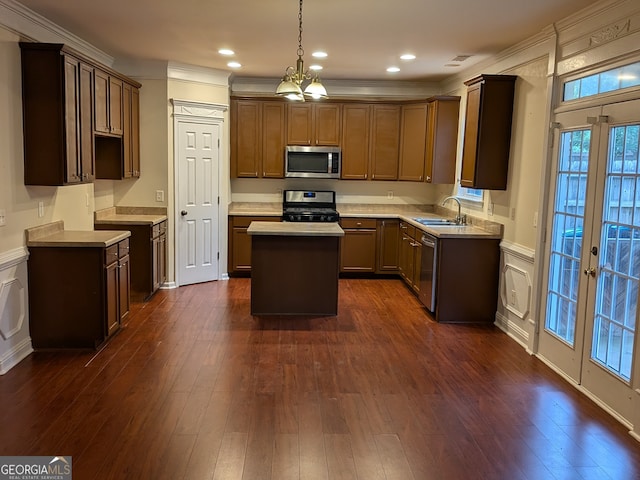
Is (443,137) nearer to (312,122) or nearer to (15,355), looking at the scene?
(312,122)

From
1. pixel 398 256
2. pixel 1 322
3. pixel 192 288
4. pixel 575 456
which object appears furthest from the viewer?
pixel 398 256

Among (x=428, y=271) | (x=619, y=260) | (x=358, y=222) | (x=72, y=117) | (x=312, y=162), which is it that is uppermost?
(x=72, y=117)

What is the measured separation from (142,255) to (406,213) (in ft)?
12.2

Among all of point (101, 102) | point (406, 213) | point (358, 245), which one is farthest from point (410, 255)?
point (101, 102)

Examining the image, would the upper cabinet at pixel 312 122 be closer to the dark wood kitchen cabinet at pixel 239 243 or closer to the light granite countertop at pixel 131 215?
the dark wood kitchen cabinet at pixel 239 243

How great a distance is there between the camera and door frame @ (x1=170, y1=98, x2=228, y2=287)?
6488 millimetres

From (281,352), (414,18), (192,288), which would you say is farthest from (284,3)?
(192,288)

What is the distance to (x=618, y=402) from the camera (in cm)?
341

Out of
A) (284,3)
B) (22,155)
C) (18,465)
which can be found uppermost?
(284,3)

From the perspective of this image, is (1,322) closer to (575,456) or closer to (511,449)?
(511,449)

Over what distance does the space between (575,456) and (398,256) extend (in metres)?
4.57

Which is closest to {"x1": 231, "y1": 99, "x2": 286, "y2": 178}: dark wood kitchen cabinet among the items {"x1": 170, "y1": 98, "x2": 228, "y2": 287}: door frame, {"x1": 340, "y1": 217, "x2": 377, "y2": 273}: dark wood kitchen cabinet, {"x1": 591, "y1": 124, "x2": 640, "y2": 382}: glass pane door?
{"x1": 170, "y1": 98, "x2": 228, "y2": 287}: door frame

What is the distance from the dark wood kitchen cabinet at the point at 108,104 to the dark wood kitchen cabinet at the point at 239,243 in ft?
6.78

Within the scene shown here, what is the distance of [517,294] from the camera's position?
16.3ft
